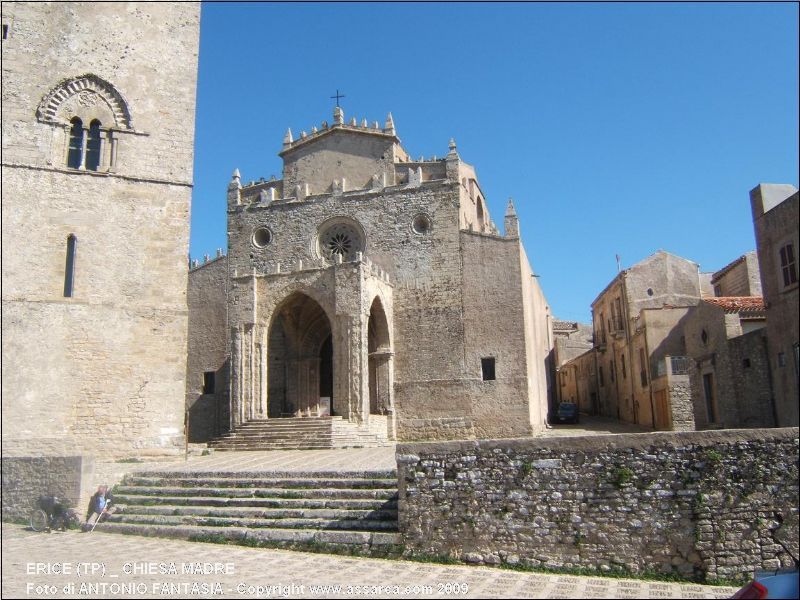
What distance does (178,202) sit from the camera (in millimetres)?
17500

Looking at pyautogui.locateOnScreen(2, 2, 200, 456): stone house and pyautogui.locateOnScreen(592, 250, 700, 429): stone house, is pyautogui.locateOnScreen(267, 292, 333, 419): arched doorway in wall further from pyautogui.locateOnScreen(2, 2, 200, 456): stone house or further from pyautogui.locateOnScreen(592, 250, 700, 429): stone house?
pyautogui.locateOnScreen(592, 250, 700, 429): stone house

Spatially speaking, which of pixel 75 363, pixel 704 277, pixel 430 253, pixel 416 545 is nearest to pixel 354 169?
pixel 430 253

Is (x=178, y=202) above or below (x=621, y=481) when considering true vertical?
above

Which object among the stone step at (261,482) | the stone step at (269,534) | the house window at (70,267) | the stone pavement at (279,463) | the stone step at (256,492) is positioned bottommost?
the stone step at (269,534)

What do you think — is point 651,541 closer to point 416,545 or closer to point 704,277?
point 416,545

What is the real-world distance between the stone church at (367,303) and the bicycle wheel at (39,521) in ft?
37.4

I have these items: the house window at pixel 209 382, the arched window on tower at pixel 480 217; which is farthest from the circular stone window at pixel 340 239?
the arched window on tower at pixel 480 217

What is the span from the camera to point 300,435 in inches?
862

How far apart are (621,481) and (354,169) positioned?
2254cm

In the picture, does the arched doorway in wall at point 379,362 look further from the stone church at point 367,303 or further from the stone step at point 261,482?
the stone step at point 261,482

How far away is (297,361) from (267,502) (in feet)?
54.0

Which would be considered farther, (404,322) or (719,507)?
(404,322)

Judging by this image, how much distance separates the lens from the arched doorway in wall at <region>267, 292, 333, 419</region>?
A: 2775cm

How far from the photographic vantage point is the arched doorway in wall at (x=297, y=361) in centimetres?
2775
